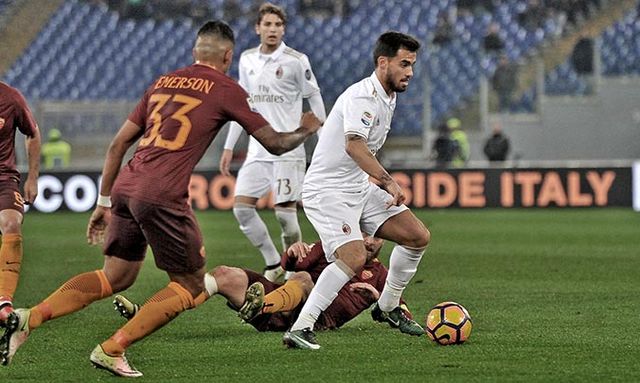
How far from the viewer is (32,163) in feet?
26.7

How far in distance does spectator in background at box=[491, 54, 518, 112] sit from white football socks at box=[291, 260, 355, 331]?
1821 cm

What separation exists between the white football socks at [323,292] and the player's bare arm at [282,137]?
108 centimetres

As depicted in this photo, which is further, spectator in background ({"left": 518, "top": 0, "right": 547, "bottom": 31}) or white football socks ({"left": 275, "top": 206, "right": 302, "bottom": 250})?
spectator in background ({"left": 518, "top": 0, "right": 547, "bottom": 31})

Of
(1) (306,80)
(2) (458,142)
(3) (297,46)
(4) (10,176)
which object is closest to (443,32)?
(3) (297,46)

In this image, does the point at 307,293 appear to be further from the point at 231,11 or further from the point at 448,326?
the point at 231,11

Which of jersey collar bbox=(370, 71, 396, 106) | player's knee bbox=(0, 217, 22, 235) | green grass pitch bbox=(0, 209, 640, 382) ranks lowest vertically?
green grass pitch bbox=(0, 209, 640, 382)

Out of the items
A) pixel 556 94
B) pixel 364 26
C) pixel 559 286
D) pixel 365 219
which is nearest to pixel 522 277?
pixel 559 286

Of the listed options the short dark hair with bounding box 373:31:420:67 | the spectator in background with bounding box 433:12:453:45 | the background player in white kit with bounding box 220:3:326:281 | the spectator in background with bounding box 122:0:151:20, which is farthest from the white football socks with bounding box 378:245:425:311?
the spectator in background with bounding box 122:0:151:20

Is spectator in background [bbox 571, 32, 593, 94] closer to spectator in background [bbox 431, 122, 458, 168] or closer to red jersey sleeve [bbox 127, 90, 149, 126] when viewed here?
spectator in background [bbox 431, 122, 458, 168]

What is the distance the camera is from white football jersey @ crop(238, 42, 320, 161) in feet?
34.6

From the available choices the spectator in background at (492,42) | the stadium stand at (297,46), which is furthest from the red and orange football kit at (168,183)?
the spectator in background at (492,42)

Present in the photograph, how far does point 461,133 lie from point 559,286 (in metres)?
14.0

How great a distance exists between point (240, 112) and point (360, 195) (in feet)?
4.48

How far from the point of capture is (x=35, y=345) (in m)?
7.31
